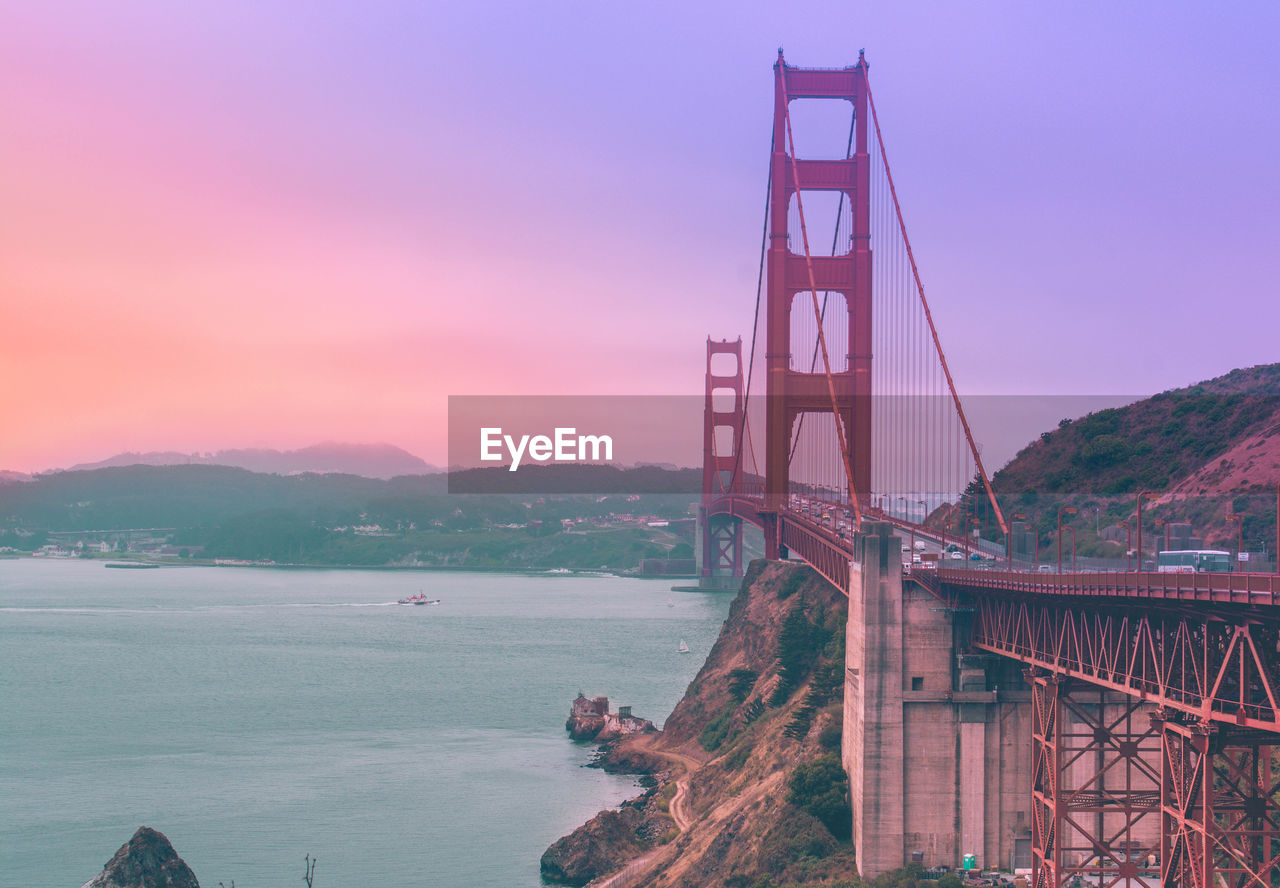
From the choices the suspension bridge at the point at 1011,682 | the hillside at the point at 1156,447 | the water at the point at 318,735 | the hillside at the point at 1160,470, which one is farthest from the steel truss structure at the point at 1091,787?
the hillside at the point at 1156,447

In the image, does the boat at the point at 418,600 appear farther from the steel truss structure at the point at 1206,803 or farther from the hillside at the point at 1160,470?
the steel truss structure at the point at 1206,803

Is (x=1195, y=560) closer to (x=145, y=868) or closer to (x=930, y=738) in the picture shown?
(x=930, y=738)

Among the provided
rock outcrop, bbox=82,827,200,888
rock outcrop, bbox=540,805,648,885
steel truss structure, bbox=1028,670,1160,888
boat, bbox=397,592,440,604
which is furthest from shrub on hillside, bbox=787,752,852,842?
boat, bbox=397,592,440,604

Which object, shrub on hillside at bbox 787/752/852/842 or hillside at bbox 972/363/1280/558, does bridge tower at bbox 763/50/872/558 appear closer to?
hillside at bbox 972/363/1280/558

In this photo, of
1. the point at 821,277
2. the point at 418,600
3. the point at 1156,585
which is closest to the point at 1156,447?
the point at 821,277

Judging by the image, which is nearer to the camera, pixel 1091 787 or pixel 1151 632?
pixel 1151 632
